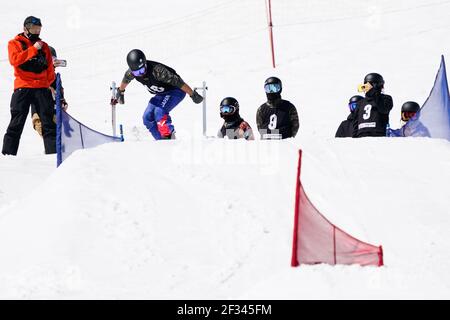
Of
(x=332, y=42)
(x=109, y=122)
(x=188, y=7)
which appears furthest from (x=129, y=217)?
(x=188, y=7)

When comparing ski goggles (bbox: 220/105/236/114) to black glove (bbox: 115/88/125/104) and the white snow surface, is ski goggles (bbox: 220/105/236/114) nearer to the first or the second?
black glove (bbox: 115/88/125/104)

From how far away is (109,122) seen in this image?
50.0 ft

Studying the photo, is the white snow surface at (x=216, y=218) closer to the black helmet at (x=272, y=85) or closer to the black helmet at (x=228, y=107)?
the black helmet at (x=228, y=107)

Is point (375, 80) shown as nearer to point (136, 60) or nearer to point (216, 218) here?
point (136, 60)

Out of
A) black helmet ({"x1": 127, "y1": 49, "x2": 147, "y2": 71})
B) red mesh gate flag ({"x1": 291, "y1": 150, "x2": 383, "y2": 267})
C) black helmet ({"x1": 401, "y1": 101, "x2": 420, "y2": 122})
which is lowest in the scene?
red mesh gate flag ({"x1": 291, "y1": 150, "x2": 383, "y2": 267})

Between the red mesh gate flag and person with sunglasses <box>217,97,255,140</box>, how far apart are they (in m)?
4.86

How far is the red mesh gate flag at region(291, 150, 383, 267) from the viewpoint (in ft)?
17.3

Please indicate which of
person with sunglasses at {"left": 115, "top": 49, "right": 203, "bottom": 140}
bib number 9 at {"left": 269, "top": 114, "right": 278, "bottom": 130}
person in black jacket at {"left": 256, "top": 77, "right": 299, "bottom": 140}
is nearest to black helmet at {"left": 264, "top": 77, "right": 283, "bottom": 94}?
person in black jacket at {"left": 256, "top": 77, "right": 299, "bottom": 140}

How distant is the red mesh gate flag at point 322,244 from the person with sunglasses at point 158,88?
537cm

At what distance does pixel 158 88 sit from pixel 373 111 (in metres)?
2.79

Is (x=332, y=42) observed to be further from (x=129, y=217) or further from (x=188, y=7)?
(x=129, y=217)

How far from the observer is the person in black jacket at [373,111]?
31.5ft

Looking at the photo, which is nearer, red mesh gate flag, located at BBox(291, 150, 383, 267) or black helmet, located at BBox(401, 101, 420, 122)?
red mesh gate flag, located at BBox(291, 150, 383, 267)

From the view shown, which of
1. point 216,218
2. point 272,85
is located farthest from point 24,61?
point 216,218
